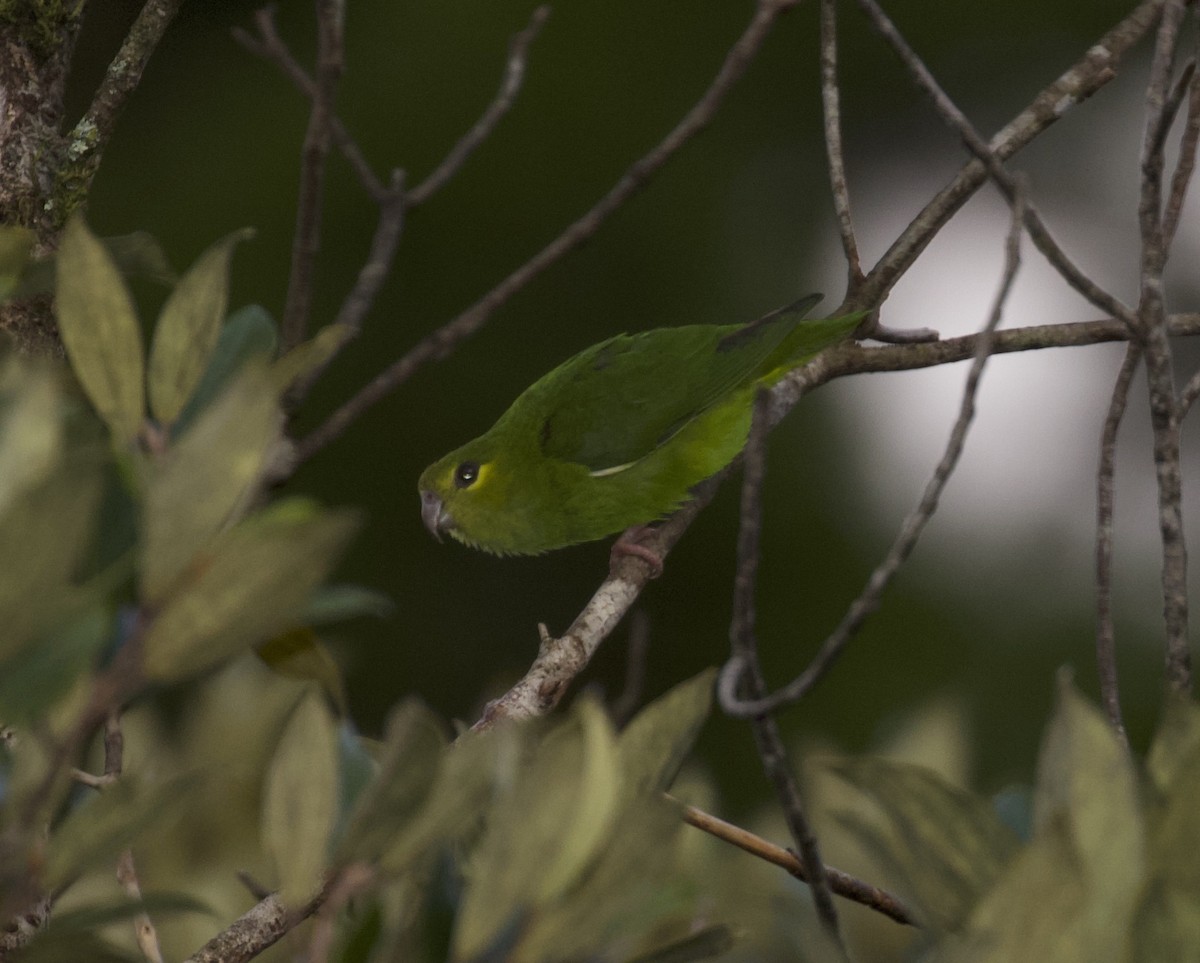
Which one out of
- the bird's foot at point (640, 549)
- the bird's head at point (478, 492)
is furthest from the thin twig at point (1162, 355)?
the bird's head at point (478, 492)

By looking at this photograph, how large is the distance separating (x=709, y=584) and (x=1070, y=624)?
566mm

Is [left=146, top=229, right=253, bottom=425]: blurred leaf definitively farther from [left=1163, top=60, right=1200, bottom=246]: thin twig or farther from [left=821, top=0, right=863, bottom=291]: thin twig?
[left=821, top=0, right=863, bottom=291]: thin twig

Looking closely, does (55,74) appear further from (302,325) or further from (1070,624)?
(1070,624)

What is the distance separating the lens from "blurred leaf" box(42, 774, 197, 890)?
26cm

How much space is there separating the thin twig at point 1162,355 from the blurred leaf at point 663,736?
0.20m

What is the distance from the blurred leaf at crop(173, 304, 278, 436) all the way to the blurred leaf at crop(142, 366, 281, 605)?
172 mm

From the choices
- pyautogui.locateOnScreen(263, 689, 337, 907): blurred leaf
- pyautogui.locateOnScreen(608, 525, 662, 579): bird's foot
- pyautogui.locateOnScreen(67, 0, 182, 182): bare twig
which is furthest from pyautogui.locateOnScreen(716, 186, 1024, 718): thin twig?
pyautogui.locateOnScreen(608, 525, 662, 579): bird's foot

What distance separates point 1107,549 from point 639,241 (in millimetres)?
1656

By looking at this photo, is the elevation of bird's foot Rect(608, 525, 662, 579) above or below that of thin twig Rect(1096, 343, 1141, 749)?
below

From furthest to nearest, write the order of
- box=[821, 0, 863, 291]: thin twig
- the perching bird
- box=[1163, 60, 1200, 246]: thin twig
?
the perching bird → box=[821, 0, 863, 291]: thin twig → box=[1163, 60, 1200, 246]: thin twig

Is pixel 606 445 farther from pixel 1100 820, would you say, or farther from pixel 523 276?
pixel 1100 820

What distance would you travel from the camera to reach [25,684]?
249mm

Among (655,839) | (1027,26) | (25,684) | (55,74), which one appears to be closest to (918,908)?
(655,839)

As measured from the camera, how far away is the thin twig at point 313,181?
0.73 metres
